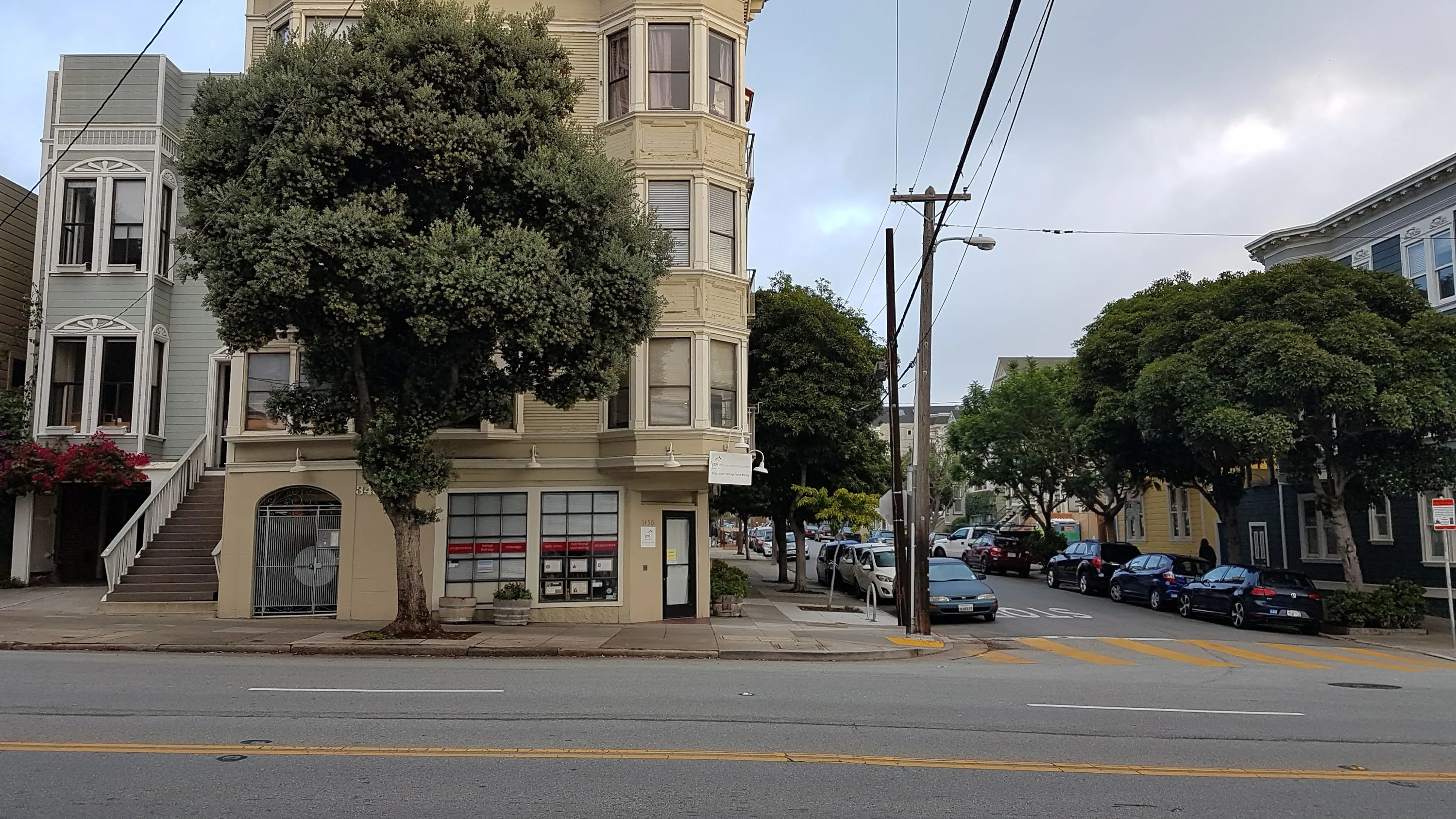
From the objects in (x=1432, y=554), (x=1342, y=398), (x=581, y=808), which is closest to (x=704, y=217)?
(x=1342, y=398)

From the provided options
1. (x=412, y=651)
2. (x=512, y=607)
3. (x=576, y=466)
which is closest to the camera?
(x=412, y=651)

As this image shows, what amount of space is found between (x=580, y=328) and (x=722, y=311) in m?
5.43

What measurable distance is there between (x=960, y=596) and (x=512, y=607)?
9.70 m

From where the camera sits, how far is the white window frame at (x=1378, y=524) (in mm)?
26734

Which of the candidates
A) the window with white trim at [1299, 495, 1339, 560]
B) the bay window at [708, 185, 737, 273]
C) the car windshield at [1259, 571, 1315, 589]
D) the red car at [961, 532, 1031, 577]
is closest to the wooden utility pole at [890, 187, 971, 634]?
the bay window at [708, 185, 737, 273]

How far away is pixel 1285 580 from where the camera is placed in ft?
73.4

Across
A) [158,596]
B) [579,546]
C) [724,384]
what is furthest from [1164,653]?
[158,596]

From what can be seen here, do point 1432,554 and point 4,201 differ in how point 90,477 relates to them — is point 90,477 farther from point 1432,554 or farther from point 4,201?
point 1432,554

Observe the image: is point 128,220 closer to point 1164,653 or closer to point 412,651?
point 412,651

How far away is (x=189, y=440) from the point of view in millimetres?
24078

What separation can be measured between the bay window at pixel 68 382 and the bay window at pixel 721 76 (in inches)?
596

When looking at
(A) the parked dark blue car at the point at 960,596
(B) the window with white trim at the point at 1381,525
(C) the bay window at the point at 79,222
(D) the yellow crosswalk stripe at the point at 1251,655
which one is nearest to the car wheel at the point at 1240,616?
(D) the yellow crosswalk stripe at the point at 1251,655

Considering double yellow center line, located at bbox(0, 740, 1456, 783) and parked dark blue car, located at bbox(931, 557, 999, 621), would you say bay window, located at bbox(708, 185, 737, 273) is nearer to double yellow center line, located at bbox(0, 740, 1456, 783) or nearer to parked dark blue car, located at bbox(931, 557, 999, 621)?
parked dark blue car, located at bbox(931, 557, 999, 621)

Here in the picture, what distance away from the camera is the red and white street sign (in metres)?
19.0
